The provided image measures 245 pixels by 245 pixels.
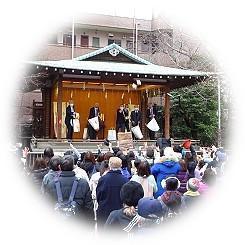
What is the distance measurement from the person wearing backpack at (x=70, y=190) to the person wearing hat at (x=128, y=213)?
80cm

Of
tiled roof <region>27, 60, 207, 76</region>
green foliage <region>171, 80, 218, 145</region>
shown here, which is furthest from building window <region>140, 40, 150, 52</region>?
tiled roof <region>27, 60, 207, 76</region>

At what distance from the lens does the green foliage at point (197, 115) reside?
19422 millimetres

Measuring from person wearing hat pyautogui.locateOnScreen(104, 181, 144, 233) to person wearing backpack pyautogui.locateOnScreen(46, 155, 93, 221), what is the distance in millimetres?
801

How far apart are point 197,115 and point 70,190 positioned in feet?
53.6

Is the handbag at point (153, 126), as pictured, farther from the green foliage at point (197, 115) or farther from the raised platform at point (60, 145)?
the green foliage at point (197, 115)

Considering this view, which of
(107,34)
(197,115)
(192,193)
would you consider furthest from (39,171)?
(107,34)

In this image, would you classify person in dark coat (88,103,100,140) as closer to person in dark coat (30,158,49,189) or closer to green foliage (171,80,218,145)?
green foliage (171,80,218,145)

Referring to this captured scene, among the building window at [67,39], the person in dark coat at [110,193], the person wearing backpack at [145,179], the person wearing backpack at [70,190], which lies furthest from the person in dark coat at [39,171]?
the building window at [67,39]

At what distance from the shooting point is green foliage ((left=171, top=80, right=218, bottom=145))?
19422 millimetres

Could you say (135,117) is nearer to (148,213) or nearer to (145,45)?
(145,45)

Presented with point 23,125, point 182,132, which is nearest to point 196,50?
point 182,132

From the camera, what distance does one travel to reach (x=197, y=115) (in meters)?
19.7

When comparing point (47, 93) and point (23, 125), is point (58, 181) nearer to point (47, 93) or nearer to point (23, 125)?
point (47, 93)

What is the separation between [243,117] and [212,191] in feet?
6.40
